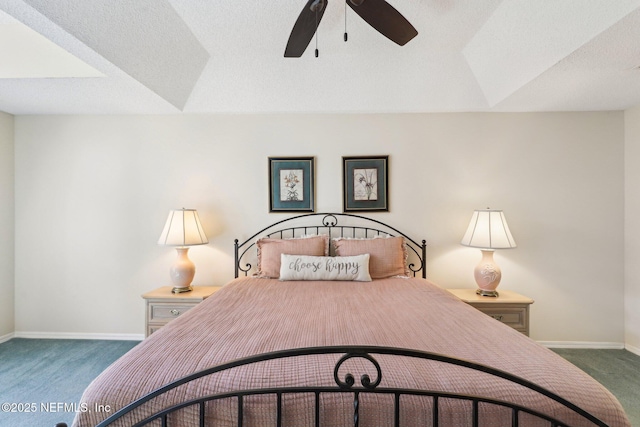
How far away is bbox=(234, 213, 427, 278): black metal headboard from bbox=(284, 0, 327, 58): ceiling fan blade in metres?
1.57

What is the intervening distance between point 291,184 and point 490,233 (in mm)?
1939

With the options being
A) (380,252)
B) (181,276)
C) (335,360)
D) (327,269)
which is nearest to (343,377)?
(335,360)

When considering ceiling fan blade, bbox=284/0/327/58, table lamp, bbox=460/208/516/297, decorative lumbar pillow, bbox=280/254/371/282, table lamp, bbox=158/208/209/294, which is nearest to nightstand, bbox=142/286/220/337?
table lamp, bbox=158/208/209/294

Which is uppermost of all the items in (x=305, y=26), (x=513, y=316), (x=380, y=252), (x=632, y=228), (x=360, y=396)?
(x=305, y=26)

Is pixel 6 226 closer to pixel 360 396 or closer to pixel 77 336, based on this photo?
pixel 77 336

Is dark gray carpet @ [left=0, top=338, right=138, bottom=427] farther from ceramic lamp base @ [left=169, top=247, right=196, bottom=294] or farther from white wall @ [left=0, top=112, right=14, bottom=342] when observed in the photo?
ceramic lamp base @ [left=169, top=247, right=196, bottom=294]

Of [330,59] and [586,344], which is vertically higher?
[330,59]

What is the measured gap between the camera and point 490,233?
248 centimetres

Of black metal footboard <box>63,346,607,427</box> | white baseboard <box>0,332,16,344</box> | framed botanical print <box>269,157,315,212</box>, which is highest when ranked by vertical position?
framed botanical print <box>269,157,315,212</box>

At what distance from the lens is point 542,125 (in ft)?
9.21

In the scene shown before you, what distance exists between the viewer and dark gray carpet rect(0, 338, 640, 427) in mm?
1845

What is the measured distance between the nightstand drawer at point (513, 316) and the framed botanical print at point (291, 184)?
189 cm

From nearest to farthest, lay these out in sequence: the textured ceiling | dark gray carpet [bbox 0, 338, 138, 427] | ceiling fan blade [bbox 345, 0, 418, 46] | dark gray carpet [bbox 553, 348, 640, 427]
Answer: ceiling fan blade [bbox 345, 0, 418, 46] → the textured ceiling → dark gray carpet [bbox 0, 338, 138, 427] → dark gray carpet [bbox 553, 348, 640, 427]

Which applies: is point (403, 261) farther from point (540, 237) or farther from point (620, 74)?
point (620, 74)
